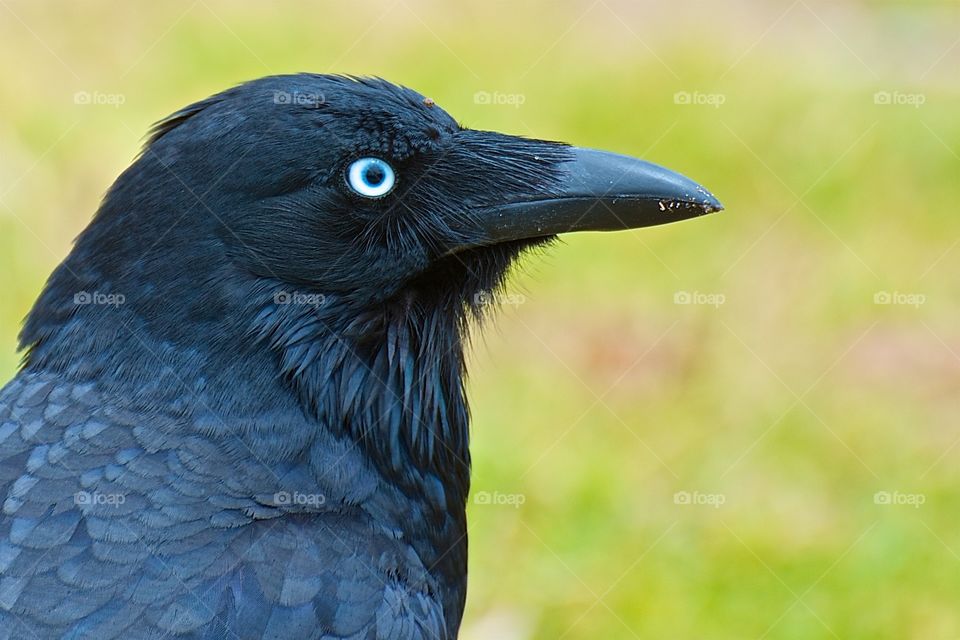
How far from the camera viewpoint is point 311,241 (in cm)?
402

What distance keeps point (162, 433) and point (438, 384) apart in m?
0.98

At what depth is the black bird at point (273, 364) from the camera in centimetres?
358

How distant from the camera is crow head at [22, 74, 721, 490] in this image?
391 cm

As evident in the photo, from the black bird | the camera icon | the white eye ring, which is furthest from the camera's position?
the camera icon

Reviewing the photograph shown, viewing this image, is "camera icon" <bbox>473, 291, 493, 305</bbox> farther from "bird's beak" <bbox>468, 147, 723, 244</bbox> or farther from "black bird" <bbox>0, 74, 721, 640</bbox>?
"bird's beak" <bbox>468, 147, 723, 244</bbox>

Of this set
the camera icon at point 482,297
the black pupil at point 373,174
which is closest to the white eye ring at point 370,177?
the black pupil at point 373,174

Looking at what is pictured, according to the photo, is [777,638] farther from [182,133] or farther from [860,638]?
[182,133]

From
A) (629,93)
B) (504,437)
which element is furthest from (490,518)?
(629,93)

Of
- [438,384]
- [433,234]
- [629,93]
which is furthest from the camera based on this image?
[629,93]

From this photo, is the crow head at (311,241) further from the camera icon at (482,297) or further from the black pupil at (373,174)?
the camera icon at (482,297)

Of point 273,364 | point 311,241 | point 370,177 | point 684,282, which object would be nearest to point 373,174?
point 370,177

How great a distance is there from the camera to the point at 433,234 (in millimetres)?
4129

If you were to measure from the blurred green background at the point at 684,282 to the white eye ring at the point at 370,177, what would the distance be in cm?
72

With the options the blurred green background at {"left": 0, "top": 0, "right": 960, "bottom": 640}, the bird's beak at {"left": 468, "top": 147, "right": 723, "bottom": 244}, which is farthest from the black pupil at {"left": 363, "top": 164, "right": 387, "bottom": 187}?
the blurred green background at {"left": 0, "top": 0, "right": 960, "bottom": 640}
